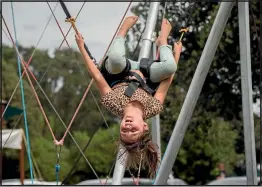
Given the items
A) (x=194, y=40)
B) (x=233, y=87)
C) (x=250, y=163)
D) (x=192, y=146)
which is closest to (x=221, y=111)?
(x=233, y=87)

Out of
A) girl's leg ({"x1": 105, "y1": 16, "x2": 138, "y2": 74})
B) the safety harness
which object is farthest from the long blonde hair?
girl's leg ({"x1": 105, "y1": 16, "x2": 138, "y2": 74})

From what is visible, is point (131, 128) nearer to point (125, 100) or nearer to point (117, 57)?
point (125, 100)

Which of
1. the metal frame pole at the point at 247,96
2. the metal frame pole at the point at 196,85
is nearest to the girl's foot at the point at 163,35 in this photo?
the metal frame pole at the point at 196,85

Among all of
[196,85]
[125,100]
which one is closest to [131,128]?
[125,100]

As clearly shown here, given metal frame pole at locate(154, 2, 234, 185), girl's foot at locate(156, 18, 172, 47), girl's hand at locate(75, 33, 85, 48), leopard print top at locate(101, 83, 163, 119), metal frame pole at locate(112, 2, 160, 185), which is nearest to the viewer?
leopard print top at locate(101, 83, 163, 119)

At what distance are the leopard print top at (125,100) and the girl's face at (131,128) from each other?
0.09 m

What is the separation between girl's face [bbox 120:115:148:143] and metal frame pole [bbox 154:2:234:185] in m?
1.40

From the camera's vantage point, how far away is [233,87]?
10.4 m

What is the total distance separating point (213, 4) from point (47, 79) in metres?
16.2

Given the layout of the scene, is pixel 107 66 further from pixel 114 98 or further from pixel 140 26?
pixel 140 26

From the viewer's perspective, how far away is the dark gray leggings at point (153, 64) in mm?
3363

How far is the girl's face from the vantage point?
323cm

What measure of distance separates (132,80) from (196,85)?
1262 mm

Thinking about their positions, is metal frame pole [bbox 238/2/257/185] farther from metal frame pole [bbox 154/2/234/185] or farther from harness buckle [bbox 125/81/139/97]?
harness buckle [bbox 125/81/139/97]
